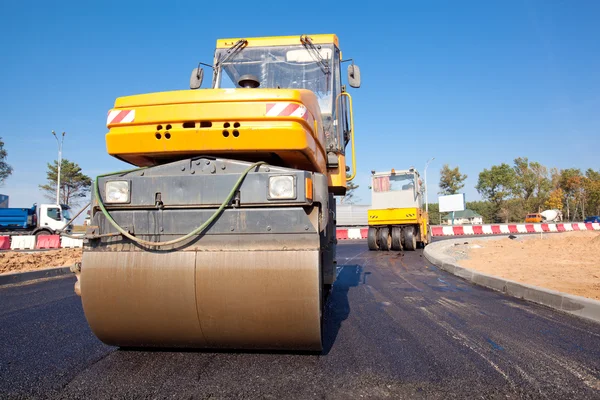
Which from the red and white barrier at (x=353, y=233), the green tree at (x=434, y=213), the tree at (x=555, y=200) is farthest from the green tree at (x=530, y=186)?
the red and white barrier at (x=353, y=233)

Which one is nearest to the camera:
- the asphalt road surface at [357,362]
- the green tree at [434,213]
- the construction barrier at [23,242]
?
the asphalt road surface at [357,362]

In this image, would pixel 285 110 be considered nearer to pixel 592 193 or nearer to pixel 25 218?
pixel 25 218

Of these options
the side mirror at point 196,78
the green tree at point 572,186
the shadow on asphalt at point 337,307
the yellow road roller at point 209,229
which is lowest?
the shadow on asphalt at point 337,307

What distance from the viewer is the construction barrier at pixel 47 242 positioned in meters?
19.1

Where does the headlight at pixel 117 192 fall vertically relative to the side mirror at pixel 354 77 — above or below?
below

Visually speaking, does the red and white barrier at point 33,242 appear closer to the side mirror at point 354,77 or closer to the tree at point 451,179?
the side mirror at point 354,77

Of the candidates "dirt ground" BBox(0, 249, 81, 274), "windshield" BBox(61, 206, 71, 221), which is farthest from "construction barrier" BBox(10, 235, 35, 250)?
"dirt ground" BBox(0, 249, 81, 274)

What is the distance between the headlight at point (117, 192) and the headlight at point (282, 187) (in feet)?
3.74

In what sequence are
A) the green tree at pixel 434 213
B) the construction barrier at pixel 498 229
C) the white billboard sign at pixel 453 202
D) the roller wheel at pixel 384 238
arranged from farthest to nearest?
the green tree at pixel 434 213 → the white billboard sign at pixel 453 202 → the construction barrier at pixel 498 229 → the roller wheel at pixel 384 238

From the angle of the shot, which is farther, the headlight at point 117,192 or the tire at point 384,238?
the tire at point 384,238

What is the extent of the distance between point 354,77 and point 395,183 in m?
11.7

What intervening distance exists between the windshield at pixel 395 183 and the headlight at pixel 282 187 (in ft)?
44.7

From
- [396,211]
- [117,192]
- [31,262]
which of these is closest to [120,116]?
[117,192]

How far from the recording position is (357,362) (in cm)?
296
